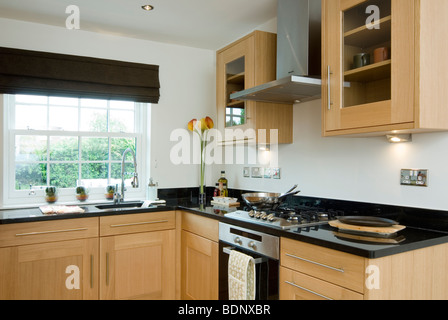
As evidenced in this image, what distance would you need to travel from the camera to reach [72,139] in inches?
123

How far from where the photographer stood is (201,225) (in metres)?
2.62

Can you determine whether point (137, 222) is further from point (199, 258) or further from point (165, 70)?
point (165, 70)

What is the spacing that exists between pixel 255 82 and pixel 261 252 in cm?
127

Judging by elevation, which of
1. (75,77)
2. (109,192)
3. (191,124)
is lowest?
(109,192)

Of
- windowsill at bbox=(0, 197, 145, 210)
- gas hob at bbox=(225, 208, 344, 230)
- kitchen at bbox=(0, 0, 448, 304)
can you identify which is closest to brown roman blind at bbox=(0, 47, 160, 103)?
kitchen at bbox=(0, 0, 448, 304)

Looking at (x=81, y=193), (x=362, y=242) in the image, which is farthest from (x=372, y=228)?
(x=81, y=193)

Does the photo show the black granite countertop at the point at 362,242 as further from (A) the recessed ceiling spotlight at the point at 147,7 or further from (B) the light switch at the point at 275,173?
(A) the recessed ceiling spotlight at the point at 147,7

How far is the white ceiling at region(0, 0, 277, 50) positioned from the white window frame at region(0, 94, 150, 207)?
668 mm

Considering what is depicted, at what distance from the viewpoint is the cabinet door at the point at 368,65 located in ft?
5.39

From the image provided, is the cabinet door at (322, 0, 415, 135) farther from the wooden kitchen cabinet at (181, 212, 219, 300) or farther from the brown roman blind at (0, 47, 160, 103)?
→ the brown roman blind at (0, 47, 160, 103)

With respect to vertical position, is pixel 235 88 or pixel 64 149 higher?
pixel 235 88

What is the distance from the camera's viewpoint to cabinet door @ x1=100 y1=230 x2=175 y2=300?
2.62 meters
